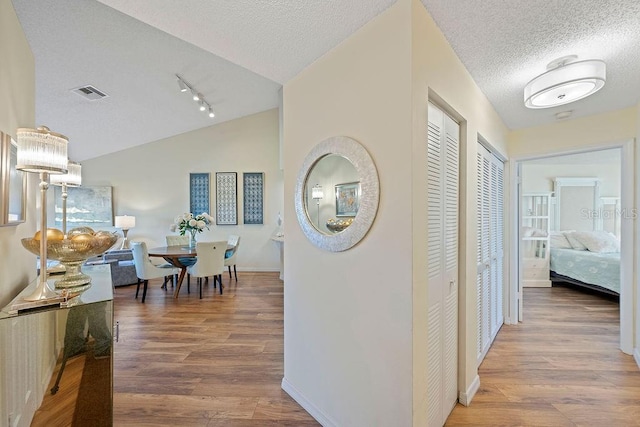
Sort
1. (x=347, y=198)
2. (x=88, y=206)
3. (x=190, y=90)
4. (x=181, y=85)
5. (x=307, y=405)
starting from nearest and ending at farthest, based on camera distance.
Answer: (x=347, y=198) < (x=307, y=405) < (x=181, y=85) < (x=190, y=90) < (x=88, y=206)

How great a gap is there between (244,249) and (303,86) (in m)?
5.07

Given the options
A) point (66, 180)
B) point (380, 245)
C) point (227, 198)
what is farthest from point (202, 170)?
point (380, 245)

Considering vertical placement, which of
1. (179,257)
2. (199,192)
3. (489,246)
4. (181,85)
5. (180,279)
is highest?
(181,85)

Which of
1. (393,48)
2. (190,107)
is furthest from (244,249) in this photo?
(393,48)

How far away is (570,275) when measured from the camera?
15.2ft

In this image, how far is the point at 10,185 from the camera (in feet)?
4.55

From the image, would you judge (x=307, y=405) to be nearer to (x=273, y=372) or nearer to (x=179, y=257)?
(x=273, y=372)

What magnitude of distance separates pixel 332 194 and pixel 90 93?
4.44m

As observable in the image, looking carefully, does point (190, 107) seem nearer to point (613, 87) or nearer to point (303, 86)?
point (303, 86)

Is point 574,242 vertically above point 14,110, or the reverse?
point 14,110

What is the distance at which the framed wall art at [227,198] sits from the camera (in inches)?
254

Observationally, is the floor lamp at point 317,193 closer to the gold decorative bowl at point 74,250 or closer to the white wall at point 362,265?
the white wall at point 362,265

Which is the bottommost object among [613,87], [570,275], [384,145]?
[570,275]

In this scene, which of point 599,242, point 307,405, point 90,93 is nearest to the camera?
point 307,405
